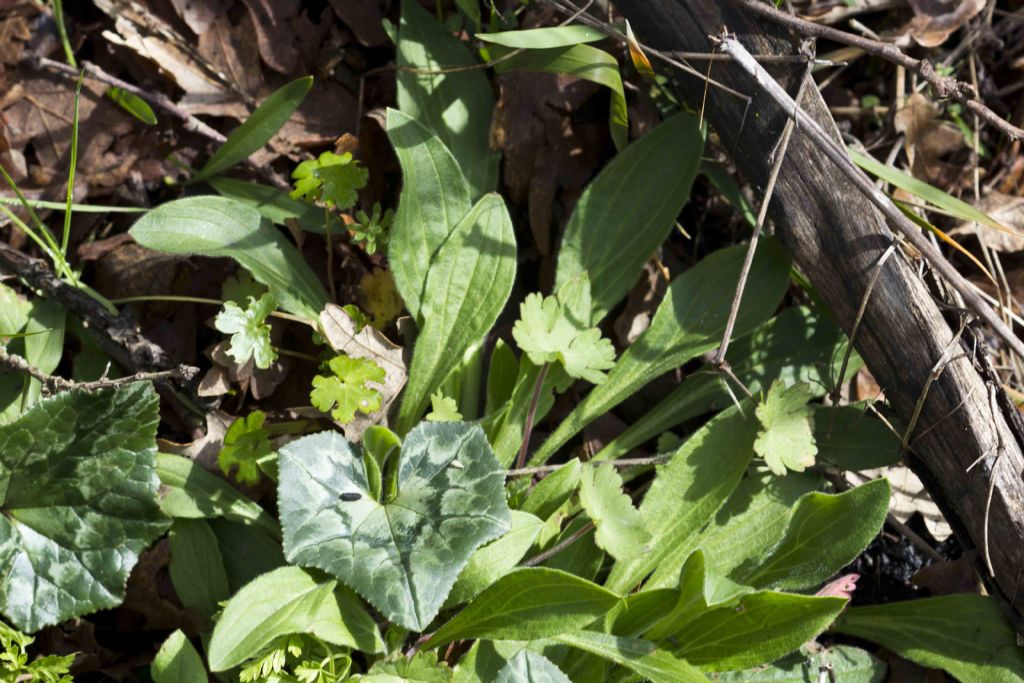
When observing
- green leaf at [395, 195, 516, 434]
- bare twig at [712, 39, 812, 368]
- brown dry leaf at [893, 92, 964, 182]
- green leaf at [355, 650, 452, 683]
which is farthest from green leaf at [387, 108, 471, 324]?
brown dry leaf at [893, 92, 964, 182]

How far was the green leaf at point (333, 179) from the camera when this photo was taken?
2.06 m

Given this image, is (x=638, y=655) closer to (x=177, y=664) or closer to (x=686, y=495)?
(x=686, y=495)

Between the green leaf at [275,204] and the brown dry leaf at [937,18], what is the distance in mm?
1583

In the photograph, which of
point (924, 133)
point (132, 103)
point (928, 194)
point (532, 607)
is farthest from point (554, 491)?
point (924, 133)

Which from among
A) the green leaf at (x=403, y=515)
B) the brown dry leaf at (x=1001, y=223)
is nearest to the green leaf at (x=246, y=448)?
the green leaf at (x=403, y=515)

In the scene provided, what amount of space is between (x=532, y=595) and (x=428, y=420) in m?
0.41

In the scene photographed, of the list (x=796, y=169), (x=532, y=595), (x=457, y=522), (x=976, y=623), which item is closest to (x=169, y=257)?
(x=457, y=522)

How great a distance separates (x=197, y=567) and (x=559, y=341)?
868 mm

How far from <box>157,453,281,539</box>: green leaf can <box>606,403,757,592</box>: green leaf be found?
0.77m

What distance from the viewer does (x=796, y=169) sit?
196cm

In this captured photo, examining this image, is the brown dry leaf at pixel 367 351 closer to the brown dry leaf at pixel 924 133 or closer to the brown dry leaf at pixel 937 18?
the brown dry leaf at pixel 924 133

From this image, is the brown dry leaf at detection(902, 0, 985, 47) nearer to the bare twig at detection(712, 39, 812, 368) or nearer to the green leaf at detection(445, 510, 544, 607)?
the bare twig at detection(712, 39, 812, 368)

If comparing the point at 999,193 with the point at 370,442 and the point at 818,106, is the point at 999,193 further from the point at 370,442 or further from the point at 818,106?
the point at 370,442

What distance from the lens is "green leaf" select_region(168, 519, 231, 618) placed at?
1881 mm
